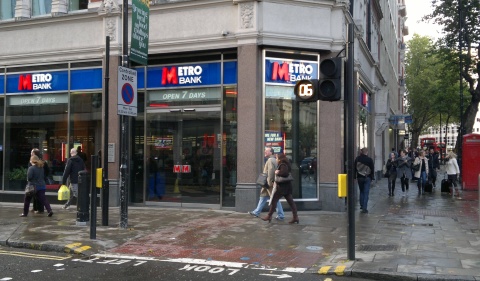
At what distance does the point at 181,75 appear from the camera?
1473 centimetres

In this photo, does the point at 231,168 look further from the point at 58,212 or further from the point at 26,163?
the point at 26,163

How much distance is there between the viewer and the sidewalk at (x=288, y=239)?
7785 millimetres

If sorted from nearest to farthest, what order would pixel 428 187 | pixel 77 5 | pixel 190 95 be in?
pixel 190 95
pixel 77 5
pixel 428 187

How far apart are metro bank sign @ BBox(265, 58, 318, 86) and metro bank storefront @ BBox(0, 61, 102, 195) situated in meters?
5.59

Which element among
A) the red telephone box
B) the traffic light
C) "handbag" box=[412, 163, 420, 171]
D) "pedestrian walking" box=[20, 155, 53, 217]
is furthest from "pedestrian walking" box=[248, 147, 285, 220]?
the red telephone box

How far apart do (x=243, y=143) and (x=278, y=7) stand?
154 inches

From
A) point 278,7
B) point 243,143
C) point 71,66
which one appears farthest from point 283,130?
point 71,66

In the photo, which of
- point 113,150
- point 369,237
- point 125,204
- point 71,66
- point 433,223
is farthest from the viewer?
point 71,66

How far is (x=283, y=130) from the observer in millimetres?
13914

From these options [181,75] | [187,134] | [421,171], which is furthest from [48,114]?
[421,171]

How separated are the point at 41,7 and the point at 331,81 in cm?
1258

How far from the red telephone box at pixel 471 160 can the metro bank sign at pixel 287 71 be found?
1046 cm

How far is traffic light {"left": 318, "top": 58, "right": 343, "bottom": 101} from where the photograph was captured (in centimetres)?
807

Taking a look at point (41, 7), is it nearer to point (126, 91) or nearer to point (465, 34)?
point (126, 91)
